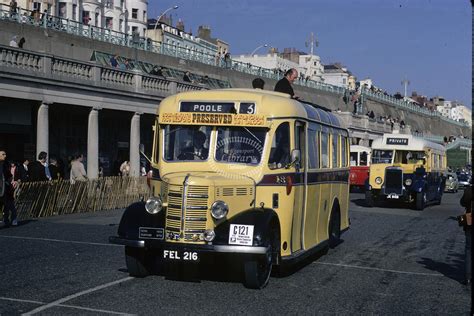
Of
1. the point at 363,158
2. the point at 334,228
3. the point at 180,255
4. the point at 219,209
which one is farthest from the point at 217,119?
the point at 363,158

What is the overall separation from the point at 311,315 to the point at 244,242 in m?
1.54

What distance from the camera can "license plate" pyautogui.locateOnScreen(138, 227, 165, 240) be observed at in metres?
10.4

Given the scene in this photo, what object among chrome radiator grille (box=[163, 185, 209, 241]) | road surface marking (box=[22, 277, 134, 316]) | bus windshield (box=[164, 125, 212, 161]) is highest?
bus windshield (box=[164, 125, 212, 161])

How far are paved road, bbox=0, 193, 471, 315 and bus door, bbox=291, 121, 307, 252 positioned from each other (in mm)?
585

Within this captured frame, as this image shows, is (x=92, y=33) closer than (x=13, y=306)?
No

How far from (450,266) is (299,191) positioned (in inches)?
145

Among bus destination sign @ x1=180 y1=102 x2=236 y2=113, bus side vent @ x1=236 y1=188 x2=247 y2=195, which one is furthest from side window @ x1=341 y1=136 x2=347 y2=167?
bus side vent @ x1=236 y1=188 x2=247 y2=195

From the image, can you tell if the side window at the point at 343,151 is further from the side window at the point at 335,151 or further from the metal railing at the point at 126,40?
the metal railing at the point at 126,40

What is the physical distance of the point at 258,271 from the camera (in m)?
10.4

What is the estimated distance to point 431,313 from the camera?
9.31 meters

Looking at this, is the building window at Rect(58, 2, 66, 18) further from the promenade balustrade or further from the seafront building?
the promenade balustrade

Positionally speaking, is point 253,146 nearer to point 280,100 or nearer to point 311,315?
point 280,100

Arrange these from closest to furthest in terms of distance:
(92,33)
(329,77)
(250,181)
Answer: (250,181), (92,33), (329,77)

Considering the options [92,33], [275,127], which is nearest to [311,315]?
[275,127]
